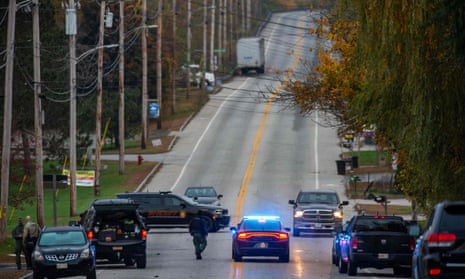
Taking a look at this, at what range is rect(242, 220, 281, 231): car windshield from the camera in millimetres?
36062

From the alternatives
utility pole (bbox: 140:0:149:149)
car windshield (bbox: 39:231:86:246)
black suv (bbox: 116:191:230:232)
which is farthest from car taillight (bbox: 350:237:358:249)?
utility pole (bbox: 140:0:149:149)

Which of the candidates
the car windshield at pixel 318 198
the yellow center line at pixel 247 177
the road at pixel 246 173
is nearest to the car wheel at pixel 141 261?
the road at pixel 246 173

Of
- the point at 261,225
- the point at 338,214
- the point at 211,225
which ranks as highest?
the point at 261,225

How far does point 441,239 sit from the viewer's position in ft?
62.8

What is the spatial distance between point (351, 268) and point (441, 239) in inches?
494

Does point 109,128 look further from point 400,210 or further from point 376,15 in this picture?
point 376,15

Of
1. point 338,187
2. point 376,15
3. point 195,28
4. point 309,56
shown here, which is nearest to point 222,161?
point 338,187

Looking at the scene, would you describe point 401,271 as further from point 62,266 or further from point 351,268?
point 62,266

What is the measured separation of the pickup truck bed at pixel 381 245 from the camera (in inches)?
1217

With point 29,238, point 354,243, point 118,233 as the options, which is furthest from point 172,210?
point 354,243

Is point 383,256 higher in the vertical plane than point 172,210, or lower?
higher

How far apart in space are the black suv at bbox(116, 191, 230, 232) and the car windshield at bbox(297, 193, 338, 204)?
3.46 metres

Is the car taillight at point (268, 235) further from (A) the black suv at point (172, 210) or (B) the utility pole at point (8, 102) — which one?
(A) the black suv at point (172, 210)

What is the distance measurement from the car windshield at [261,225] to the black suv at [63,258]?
20.4 ft
